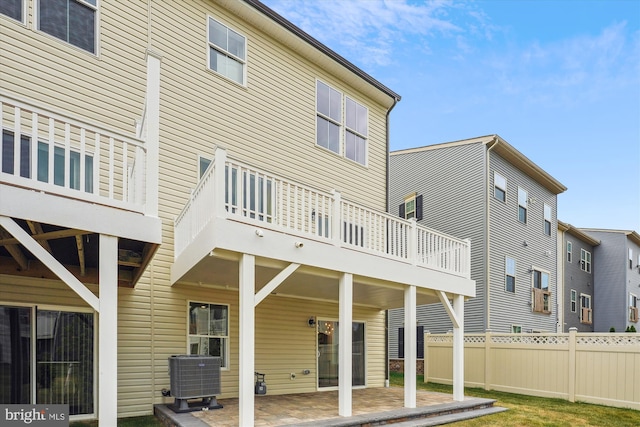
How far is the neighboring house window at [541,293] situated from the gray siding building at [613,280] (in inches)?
422

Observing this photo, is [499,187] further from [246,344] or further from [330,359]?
[246,344]

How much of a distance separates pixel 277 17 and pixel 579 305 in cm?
2497

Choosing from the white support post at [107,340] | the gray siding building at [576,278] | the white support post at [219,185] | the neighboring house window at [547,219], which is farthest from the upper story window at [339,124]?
the gray siding building at [576,278]

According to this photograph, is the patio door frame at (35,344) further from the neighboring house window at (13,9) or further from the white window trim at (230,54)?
the white window trim at (230,54)

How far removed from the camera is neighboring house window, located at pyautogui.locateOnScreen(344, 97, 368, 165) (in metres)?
12.3

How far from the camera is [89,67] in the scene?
25.3 feet

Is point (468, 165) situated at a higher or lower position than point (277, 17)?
lower

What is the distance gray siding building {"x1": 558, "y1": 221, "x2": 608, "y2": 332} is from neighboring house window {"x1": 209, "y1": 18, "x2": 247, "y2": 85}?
67.2 feet

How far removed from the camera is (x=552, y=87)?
32.5m

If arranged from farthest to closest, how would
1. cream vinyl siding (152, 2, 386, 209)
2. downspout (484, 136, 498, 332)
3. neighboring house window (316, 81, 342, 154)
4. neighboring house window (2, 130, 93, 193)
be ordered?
downspout (484, 136, 498, 332) → neighboring house window (316, 81, 342, 154) → cream vinyl siding (152, 2, 386, 209) → neighboring house window (2, 130, 93, 193)

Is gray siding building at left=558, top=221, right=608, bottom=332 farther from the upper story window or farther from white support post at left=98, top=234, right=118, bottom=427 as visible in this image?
white support post at left=98, top=234, right=118, bottom=427

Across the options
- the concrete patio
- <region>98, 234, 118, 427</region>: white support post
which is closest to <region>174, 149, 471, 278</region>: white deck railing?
<region>98, 234, 118, 427</region>: white support post

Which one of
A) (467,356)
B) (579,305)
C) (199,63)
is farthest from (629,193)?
(199,63)

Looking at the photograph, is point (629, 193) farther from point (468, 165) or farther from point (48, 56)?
point (48, 56)
